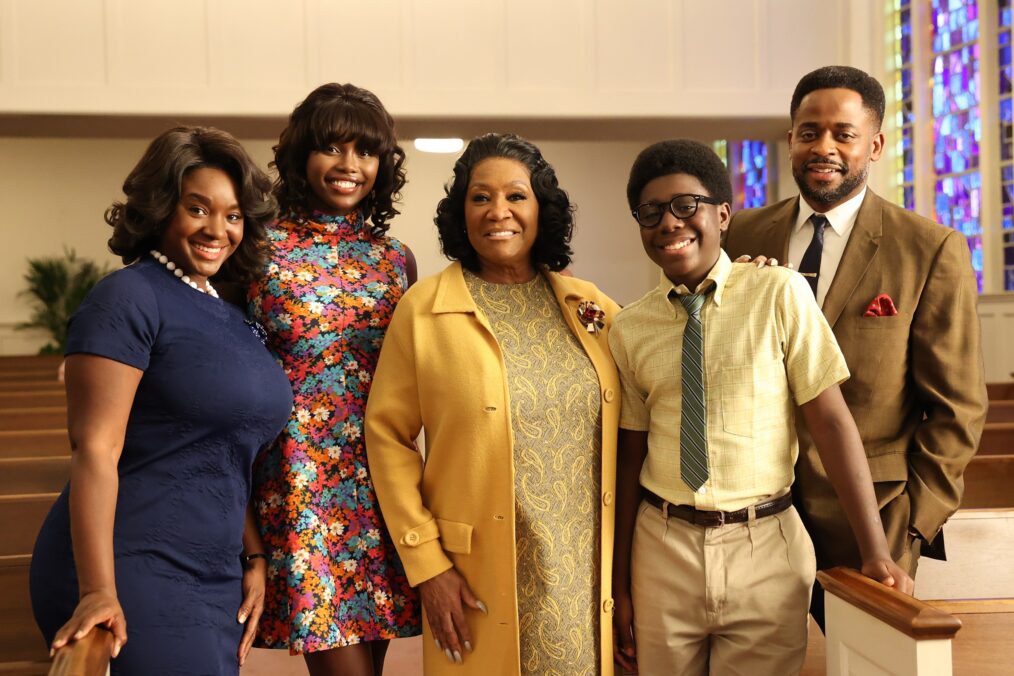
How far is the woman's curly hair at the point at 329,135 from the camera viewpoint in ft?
6.55

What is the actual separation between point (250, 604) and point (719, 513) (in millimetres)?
877

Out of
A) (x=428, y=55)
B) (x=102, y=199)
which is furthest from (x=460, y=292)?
(x=102, y=199)

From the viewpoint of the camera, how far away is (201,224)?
5.71 feet

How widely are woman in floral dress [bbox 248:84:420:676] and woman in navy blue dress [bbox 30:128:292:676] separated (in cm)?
11

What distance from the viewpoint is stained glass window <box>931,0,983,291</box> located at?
669 cm

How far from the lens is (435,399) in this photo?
1898mm

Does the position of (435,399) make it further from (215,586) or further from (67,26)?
(67,26)

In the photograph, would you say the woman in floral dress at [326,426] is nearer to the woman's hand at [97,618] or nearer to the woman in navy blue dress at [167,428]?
the woman in navy blue dress at [167,428]

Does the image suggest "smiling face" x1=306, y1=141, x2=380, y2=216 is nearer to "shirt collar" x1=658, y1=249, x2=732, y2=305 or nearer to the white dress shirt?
"shirt collar" x1=658, y1=249, x2=732, y2=305

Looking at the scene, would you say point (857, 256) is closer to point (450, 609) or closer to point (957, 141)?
point (450, 609)

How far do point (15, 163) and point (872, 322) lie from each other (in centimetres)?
1189

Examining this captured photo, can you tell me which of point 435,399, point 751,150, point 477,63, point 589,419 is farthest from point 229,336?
point 751,150

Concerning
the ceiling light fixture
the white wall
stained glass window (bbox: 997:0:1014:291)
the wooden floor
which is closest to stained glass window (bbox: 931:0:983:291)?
stained glass window (bbox: 997:0:1014:291)

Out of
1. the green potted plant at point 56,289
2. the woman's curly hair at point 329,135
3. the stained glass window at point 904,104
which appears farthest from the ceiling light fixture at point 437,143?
the green potted plant at point 56,289
